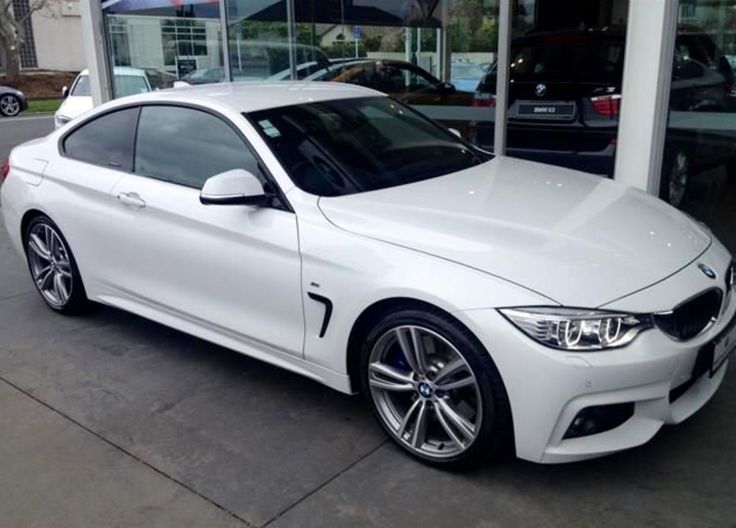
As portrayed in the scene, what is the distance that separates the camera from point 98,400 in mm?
3994

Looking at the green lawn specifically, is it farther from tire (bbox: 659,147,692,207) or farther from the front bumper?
the front bumper

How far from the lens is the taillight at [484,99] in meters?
7.25

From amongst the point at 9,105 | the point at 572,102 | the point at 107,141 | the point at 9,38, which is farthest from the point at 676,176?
the point at 9,38

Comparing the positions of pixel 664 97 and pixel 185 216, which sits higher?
pixel 664 97

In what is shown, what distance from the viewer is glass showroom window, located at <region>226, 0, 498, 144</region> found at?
7.45 m

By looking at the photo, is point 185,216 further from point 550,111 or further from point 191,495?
point 550,111

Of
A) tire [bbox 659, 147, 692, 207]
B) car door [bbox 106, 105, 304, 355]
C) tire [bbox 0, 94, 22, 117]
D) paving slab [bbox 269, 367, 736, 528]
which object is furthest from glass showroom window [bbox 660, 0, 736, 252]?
tire [bbox 0, 94, 22, 117]

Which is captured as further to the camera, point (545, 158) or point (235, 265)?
point (545, 158)

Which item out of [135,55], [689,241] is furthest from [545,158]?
[135,55]

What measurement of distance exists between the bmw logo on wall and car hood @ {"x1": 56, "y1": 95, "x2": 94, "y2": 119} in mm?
11548

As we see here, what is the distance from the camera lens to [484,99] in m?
7.34

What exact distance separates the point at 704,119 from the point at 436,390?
3900mm

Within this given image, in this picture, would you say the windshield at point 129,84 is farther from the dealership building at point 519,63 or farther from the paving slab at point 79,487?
the paving slab at point 79,487

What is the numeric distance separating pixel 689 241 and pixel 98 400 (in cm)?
306
